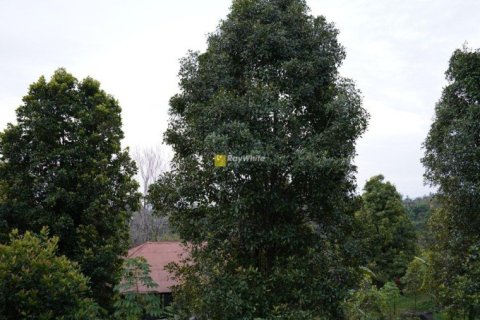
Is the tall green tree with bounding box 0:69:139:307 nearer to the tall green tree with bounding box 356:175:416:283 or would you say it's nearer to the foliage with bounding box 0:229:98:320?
the foliage with bounding box 0:229:98:320

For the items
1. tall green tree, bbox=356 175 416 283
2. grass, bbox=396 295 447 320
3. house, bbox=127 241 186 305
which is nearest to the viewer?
house, bbox=127 241 186 305

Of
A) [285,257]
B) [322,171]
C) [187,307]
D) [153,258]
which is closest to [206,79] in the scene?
[322,171]

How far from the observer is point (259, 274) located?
731 cm

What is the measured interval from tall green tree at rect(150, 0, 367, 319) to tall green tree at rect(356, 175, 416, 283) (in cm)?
1547

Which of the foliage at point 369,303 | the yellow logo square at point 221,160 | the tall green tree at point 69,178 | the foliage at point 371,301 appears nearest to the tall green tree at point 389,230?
the foliage at point 371,301

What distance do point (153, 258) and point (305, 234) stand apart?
31.9ft

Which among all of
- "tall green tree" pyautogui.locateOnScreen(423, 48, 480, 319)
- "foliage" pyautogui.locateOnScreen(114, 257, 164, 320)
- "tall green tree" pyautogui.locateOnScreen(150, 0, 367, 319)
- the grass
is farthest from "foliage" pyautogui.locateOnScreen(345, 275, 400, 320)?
"foliage" pyautogui.locateOnScreen(114, 257, 164, 320)

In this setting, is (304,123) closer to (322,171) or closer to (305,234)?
(322,171)

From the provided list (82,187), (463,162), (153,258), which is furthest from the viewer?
(153,258)

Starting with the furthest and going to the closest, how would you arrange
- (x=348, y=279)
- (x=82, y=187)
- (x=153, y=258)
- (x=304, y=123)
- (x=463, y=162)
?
(x=153, y=258) < (x=82, y=187) < (x=463, y=162) < (x=304, y=123) < (x=348, y=279)

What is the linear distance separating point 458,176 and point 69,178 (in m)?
8.49

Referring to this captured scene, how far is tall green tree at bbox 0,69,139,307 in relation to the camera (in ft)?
34.4

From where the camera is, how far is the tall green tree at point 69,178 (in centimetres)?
1048

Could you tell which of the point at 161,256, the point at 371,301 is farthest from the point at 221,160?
the point at 161,256
